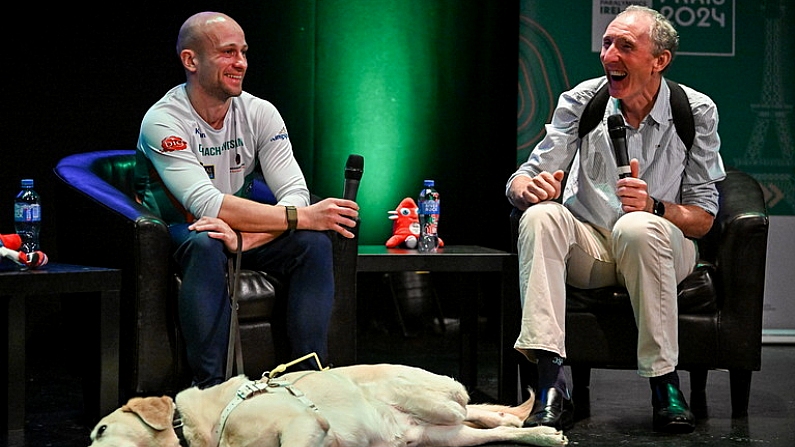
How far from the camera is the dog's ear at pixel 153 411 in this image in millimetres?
2152

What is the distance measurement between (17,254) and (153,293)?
42cm

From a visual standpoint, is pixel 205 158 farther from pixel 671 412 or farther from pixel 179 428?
pixel 671 412

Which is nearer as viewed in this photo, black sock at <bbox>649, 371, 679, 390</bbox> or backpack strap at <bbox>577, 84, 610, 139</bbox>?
black sock at <bbox>649, 371, 679, 390</bbox>

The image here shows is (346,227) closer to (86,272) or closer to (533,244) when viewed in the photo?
(533,244)

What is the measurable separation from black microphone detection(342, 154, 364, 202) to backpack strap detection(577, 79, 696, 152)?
0.80 metres

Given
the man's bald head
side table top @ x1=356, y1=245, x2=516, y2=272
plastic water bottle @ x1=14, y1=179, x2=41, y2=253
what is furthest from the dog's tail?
plastic water bottle @ x1=14, y1=179, x2=41, y2=253

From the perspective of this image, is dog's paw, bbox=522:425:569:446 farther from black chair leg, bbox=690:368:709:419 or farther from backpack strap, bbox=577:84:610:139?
backpack strap, bbox=577:84:610:139

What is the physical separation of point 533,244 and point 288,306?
0.79 meters

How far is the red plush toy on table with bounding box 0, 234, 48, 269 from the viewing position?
3082mm

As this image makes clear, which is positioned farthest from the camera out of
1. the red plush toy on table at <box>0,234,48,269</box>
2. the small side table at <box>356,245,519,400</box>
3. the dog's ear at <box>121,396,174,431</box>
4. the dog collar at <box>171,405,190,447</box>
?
the small side table at <box>356,245,519,400</box>

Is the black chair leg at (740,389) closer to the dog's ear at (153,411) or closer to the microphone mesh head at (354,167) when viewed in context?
the microphone mesh head at (354,167)

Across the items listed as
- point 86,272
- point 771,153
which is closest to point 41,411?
point 86,272

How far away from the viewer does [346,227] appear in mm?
3363

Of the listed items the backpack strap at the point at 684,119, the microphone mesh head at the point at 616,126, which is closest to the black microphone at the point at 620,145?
the microphone mesh head at the point at 616,126
